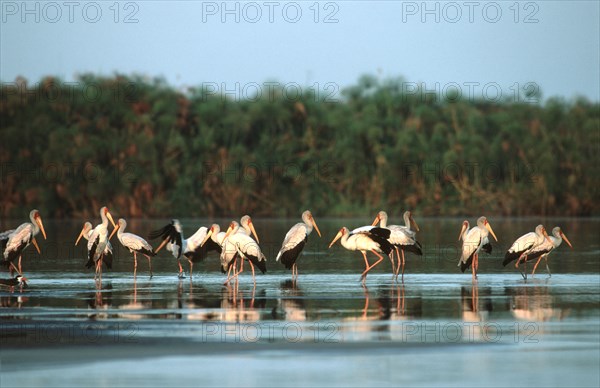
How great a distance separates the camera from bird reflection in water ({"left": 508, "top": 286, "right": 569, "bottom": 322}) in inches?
535

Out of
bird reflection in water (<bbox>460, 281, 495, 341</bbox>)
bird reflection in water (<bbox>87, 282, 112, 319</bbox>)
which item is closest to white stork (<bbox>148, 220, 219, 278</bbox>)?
bird reflection in water (<bbox>87, 282, 112, 319</bbox>)

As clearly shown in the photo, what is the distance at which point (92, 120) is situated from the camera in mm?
52438

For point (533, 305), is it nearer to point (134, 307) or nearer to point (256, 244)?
point (134, 307)

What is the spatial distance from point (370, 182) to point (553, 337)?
3595 centimetres

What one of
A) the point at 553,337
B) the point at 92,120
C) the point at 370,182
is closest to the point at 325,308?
the point at 553,337

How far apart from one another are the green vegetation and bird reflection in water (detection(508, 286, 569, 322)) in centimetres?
2845

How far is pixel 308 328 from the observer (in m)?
12.7

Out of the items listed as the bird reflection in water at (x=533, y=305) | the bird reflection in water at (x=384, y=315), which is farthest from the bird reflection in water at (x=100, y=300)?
the bird reflection in water at (x=533, y=305)

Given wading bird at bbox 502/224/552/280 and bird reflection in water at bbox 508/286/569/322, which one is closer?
bird reflection in water at bbox 508/286/569/322

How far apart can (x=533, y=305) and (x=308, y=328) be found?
3.32 meters

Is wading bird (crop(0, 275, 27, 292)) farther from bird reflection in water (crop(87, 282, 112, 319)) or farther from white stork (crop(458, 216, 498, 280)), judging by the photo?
white stork (crop(458, 216, 498, 280))

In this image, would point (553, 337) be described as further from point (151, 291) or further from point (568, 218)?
point (568, 218)

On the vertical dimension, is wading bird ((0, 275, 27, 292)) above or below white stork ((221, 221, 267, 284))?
below

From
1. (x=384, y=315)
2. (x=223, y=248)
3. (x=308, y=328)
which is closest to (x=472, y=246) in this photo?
(x=223, y=248)
